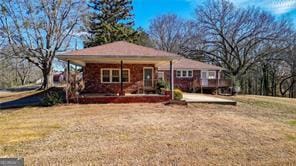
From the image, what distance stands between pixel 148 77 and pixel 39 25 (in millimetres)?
14762

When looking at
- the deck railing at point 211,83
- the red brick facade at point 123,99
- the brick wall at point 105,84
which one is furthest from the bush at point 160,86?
the deck railing at point 211,83

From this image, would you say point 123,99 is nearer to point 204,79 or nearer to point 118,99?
point 118,99

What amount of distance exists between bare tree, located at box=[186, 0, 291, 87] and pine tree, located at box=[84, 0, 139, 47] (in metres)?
10.3

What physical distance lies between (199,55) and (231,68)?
5.27m

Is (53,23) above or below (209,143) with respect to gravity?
above

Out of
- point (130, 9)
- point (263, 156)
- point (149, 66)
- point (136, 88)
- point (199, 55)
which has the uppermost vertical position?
point (130, 9)

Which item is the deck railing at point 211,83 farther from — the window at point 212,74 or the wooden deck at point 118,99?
the wooden deck at point 118,99

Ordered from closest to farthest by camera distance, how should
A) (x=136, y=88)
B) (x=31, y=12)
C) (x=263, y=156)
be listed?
(x=263, y=156), (x=136, y=88), (x=31, y=12)

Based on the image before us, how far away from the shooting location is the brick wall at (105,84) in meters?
19.4

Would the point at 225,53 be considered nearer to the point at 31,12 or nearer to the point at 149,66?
the point at 149,66

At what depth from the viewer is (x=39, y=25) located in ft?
90.7

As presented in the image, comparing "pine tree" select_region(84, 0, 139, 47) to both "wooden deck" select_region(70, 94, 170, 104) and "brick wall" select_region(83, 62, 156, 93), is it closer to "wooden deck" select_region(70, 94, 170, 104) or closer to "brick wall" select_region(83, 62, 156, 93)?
"brick wall" select_region(83, 62, 156, 93)

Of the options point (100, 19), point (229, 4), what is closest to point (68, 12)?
point (100, 19)

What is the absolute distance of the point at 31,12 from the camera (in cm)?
2716
